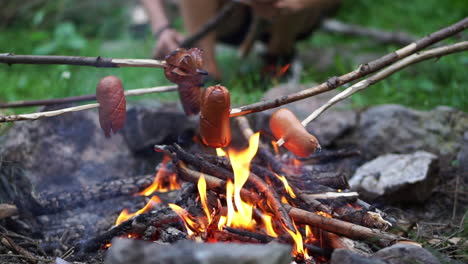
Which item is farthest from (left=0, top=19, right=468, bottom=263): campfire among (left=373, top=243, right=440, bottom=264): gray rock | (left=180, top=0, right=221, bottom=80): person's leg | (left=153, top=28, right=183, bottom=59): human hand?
(left=180, top=0, right=221, bottom=80): person's leg

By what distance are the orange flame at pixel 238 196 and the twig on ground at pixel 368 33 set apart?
11.9ft

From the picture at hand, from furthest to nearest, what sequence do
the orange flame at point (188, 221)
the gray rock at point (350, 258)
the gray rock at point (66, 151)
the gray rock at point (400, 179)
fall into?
the gray rock at point (66, 151), the gray rock at point (400, 179), the orange flame at point (188, 221), the gray rock at point (350, 258)

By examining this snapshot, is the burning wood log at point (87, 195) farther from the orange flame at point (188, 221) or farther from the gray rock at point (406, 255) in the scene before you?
the gray rock at point (406, 255)

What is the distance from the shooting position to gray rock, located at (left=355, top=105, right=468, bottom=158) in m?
3.02

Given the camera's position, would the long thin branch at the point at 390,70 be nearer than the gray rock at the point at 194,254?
No

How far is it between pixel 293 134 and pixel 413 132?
1.43m

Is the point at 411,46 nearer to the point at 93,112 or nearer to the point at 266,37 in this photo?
the point at 93,112

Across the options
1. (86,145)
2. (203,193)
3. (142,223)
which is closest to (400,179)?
(203,193)

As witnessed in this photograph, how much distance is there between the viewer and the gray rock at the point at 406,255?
1582mm

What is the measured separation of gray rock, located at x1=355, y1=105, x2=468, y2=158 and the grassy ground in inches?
17.4

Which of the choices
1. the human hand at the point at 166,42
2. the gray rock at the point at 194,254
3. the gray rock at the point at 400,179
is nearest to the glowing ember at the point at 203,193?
the gray rock at the point at 194,254

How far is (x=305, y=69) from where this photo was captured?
488 centimetres

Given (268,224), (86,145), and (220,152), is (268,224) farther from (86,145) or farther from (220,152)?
(86,145)

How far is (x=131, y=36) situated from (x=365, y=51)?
317 cm
